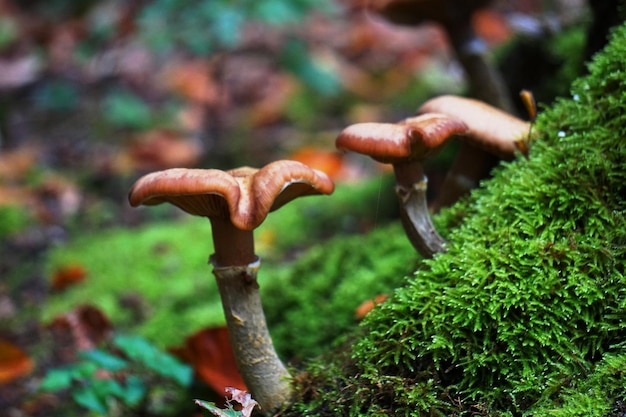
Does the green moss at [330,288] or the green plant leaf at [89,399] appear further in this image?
the green moss at [330,288]

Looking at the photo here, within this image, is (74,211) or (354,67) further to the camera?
(354,67)

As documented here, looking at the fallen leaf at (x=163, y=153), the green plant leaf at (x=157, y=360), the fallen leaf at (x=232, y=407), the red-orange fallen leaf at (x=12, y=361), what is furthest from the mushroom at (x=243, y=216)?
the fallen leaf at (x=163, y=153)

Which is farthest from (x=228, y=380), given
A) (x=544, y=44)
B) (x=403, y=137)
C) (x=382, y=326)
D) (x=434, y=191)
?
(x=544, y=44)

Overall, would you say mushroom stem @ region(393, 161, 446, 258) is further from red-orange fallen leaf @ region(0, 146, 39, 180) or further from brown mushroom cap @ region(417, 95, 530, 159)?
red-orange fallen leaf @ region(0, 146, 39, 180)

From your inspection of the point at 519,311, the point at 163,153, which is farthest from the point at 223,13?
the point at 519,311

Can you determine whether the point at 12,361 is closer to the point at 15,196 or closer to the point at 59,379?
the point at 59,379

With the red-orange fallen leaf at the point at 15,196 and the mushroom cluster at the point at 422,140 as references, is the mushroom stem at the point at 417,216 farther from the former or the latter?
the red-orange fallen leaf at the point at 15,196

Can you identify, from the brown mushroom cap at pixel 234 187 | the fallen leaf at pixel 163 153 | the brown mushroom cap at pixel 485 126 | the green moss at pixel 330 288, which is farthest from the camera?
the fallen leaf at pixel 163 153

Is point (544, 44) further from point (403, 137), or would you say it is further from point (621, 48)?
point (403, 137)
